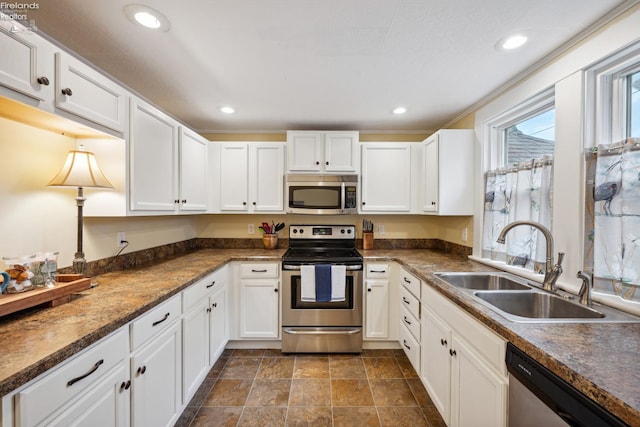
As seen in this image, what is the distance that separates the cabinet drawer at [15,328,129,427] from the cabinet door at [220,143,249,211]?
6.23 ft

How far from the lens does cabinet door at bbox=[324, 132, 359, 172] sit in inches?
113

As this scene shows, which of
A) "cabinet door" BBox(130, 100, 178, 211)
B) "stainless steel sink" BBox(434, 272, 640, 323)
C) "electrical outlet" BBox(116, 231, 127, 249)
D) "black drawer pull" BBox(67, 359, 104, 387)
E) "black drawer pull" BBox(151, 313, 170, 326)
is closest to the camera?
"black drawer pull" BBox(67, 359, 104, 387)

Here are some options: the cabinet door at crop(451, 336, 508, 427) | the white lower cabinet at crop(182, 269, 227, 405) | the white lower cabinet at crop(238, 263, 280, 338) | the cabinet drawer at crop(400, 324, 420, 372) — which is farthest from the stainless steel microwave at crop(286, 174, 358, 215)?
the cabinet door at crop(451, 336, 508, 427)

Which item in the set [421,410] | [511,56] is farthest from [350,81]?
[421,410]

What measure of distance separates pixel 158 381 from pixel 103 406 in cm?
39

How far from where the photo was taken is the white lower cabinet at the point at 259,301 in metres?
2.57

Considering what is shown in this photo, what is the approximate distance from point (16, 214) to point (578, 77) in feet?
10.0

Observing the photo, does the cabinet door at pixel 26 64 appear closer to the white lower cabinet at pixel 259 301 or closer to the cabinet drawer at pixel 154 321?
the cabinet drawer at pixel 154 321

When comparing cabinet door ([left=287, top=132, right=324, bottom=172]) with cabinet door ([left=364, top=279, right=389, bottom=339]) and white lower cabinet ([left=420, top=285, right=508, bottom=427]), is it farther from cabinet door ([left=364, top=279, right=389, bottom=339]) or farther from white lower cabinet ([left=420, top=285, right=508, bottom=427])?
white lower cabinet ([left=420, top=285, right=508, bottom=427])

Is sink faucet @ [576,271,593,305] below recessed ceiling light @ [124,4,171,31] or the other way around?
below

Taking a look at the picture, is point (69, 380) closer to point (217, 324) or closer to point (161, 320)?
point (161, 320)

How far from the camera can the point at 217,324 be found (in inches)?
89.3

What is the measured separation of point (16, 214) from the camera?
133cm

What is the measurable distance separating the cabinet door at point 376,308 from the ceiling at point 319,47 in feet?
5.64
